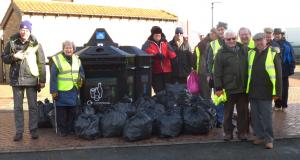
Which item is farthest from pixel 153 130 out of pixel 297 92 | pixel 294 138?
pixel 297 92

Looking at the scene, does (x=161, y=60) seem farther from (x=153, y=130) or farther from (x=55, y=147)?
(x=55, y=147)

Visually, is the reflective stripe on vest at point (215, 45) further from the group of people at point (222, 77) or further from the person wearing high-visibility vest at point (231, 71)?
the person wearing high-visibility vest at point (231, 71)

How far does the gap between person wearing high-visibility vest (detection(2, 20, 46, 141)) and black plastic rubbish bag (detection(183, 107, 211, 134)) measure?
8.26 feet

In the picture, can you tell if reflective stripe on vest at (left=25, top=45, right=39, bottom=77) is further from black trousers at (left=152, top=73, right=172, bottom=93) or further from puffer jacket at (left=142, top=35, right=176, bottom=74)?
black trousers at (left=152, top=73, right=172, bottom=93)

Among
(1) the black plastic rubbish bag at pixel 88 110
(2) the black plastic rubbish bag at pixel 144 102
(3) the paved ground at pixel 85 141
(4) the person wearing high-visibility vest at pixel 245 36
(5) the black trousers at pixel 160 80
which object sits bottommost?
(3) the paved ground at pixel 85 141

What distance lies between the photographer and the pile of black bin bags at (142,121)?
290 inches

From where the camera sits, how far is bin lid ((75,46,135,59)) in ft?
26.6

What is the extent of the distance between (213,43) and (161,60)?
1471mm

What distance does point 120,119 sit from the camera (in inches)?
296

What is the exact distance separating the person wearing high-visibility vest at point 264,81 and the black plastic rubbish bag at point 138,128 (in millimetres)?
1709

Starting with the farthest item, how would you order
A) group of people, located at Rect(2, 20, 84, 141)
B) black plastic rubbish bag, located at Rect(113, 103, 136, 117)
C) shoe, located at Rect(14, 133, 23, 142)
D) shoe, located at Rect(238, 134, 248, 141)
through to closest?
black plastic rubbish bag, located at Rect(113, 103, 136, 117) < shoe, located at Rect(14, 133, 23, 142) < shoe, located at Rect(238, 134, 248, 141) < group of people, located at Rect(2, 20, 84, 141)

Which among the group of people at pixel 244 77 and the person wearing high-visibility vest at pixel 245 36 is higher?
the person wearing high-visibility vest at pixel 245 36

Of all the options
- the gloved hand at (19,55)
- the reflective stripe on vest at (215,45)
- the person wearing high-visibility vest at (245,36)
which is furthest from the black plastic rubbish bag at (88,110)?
the person wearing high-visibility vest at (245,36)

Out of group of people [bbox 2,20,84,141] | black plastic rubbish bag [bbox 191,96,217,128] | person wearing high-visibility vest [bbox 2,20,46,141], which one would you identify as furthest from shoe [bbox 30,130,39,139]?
black plastic rubbish bag [bbox 191,96,217,128]
